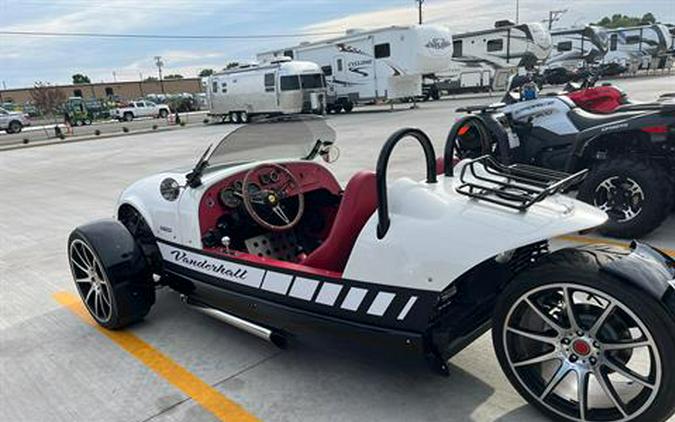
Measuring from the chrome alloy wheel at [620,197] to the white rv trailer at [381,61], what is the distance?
19.7m

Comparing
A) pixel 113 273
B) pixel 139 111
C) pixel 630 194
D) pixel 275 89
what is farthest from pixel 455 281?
pixel 139 111

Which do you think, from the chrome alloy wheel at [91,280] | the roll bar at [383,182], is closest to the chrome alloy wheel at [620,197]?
the roll bar at [383,182]

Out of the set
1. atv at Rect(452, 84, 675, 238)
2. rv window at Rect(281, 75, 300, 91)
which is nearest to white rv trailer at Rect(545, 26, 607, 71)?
rv window at Rect(281, 75, 300, 91)

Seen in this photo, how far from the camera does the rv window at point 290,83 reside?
24.2 meters

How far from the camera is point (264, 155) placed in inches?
153

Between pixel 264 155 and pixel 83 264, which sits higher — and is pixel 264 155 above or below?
above

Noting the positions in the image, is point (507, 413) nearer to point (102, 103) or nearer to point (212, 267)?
point (212, 267)

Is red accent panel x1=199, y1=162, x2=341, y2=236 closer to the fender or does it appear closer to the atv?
the atv

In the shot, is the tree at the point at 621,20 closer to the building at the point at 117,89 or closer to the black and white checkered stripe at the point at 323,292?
the building at the point at 117,89

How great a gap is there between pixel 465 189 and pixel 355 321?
87 cm

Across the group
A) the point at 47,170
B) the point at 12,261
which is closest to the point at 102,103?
the point at 47,170

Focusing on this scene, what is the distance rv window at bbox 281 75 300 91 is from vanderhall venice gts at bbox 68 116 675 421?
21241 mm

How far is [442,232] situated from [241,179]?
1.83 metres

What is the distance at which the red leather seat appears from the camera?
275 cm
